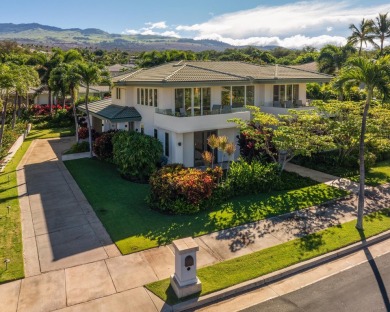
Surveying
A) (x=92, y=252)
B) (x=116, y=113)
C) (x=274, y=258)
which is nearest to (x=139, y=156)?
(x=116, y=113)

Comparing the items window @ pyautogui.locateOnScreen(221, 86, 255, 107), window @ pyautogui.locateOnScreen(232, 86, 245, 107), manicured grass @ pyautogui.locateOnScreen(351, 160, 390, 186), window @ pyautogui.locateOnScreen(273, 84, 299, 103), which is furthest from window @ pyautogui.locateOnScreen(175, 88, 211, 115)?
manicured grass @ pyautogui.locateOnScreen(351, 160, 390, 186)

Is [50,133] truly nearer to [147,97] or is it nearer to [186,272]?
[147,97]

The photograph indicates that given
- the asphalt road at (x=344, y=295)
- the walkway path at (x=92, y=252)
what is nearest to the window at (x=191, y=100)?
the walkway path at (x=92, y=252)

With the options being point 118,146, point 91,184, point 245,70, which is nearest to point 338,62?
point 245,70

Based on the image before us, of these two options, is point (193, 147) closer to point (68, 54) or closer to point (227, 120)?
point (227, 120)

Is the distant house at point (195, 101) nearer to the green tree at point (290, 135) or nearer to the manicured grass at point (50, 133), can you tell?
the green tree at point (290, 135)

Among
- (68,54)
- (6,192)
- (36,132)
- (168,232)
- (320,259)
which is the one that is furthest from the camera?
(68,54)

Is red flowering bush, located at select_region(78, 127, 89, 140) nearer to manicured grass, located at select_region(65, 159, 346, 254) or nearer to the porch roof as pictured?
the porch roof
